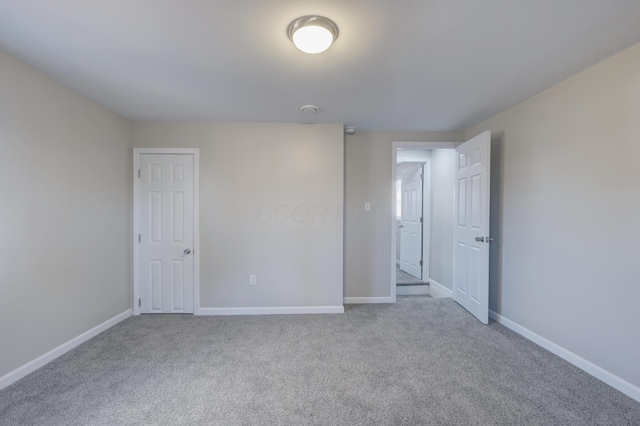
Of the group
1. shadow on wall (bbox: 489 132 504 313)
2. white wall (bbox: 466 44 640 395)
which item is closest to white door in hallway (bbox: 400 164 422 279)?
shadow on wall (bbox: 489 132 504 313)

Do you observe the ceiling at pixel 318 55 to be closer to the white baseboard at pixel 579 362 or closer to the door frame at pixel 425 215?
the door frame at pixel 425 215

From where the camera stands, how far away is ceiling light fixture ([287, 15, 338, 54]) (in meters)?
1.49

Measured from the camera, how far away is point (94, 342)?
101 inches

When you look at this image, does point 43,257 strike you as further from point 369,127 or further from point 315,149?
point 369,127

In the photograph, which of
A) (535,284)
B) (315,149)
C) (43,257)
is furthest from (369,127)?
(43,257)


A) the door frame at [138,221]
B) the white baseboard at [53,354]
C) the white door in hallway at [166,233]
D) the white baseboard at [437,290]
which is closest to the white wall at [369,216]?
the white baseboard at [437,290]

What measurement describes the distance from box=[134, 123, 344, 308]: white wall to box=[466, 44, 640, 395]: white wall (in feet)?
6.18

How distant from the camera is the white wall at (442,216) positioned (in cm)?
394

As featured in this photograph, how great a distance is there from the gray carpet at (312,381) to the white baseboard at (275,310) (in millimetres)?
376

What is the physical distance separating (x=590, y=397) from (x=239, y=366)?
250cm

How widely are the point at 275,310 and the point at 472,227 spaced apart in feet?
8.39

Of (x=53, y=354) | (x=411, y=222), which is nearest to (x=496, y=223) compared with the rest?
(x=411, y=222)

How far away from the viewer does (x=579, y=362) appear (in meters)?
2.12

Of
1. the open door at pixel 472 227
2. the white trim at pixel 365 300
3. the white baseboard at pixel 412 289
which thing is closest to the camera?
the open door at pixel 472 227
